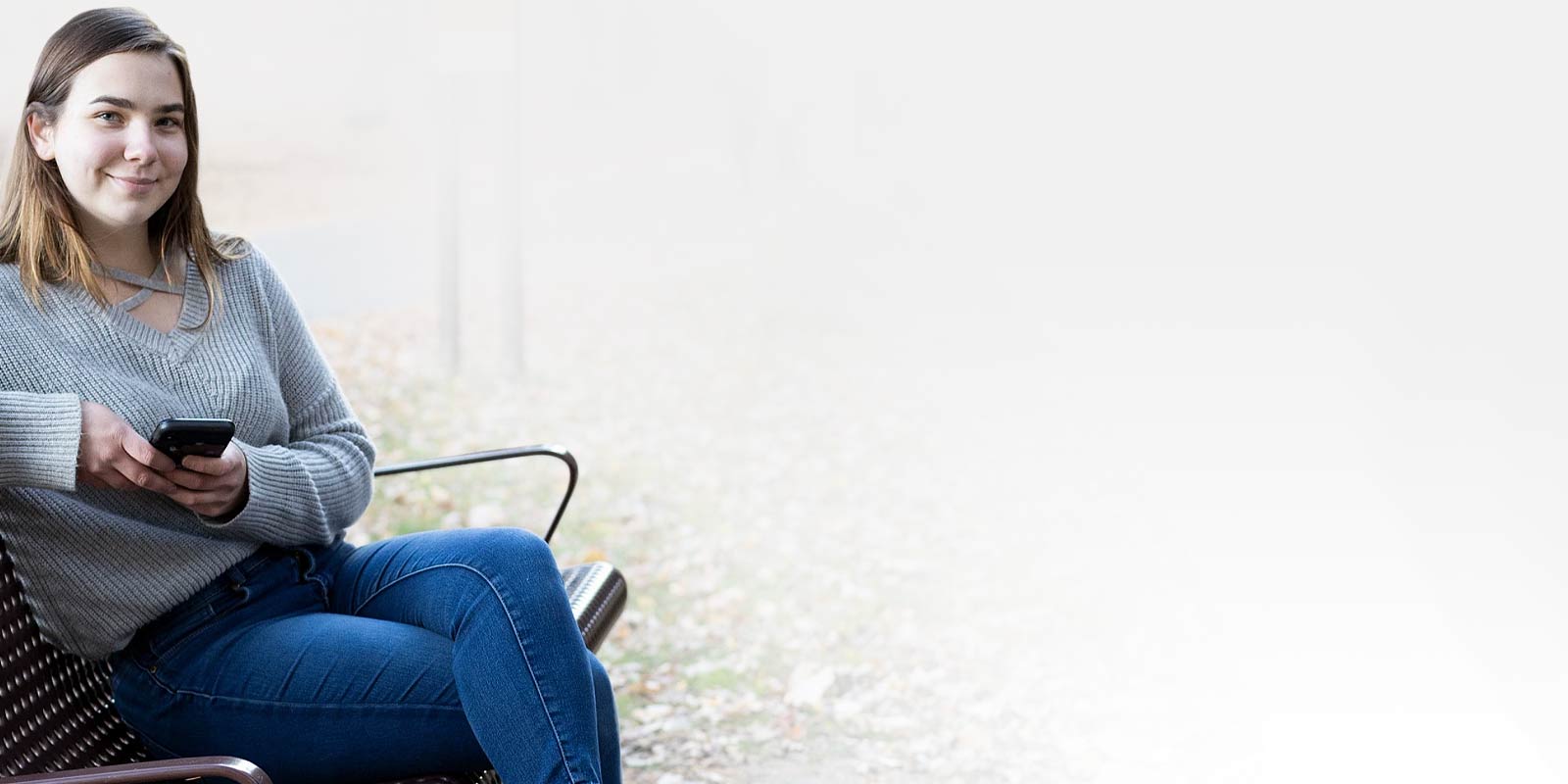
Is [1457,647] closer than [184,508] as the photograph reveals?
No

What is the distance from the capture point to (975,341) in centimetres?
479

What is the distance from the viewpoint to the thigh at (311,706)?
1.59 metres

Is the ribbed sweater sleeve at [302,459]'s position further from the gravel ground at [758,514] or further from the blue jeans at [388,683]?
the gravel ground at [758,514]

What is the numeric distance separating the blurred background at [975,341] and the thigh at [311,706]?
1.37 meters

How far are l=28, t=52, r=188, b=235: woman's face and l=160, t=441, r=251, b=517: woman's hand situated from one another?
32 centimetres

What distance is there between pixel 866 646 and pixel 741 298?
1707 millimetres

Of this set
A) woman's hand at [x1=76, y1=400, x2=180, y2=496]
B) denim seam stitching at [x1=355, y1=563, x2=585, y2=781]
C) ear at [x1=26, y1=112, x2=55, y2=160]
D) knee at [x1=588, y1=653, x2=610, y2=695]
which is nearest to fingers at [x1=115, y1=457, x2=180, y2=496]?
woman's hand at [x1=76, y1=400, x2=180, y2=496]

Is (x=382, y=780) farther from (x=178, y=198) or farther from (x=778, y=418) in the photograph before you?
(x=778, y=418)

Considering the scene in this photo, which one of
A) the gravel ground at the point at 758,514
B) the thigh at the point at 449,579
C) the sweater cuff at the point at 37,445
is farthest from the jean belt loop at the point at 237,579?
the gravel ground at the point at 758,514

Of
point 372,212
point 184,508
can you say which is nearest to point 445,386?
point 372,212

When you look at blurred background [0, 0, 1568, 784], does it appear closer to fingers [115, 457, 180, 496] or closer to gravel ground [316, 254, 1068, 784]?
gravel ground [316, 254, 1068, 784]

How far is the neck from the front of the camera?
1.75 metres

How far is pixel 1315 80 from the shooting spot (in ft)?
12.9

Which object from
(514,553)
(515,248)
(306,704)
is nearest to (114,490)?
(306,704)
